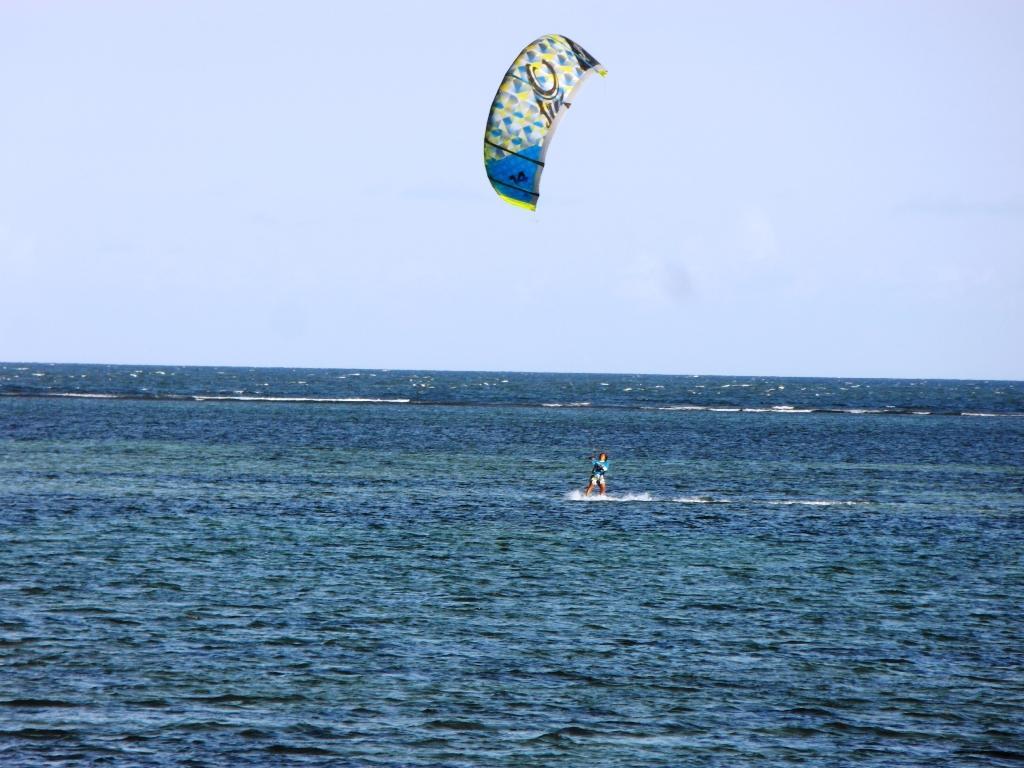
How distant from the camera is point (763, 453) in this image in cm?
9375

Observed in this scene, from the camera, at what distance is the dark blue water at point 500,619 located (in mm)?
22578

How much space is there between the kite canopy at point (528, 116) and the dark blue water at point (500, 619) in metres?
10.6

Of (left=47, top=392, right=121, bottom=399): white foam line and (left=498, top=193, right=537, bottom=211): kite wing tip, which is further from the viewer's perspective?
(left=47, top=392, right=121, bottom=399): white foam line

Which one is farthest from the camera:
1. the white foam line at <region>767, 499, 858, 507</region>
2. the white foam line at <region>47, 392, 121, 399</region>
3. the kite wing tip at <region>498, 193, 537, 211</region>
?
the white foam line at <region>47, 392, 121, 399</region>

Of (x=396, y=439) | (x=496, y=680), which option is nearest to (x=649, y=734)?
(x=496, y=680)

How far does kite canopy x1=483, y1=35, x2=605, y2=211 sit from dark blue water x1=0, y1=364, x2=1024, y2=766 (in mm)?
10648

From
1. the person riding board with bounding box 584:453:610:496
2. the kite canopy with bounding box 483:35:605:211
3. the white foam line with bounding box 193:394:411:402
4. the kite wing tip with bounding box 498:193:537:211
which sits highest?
the kite canopy with bounding box 483:35:605:211

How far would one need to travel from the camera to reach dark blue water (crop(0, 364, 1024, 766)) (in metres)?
22.6

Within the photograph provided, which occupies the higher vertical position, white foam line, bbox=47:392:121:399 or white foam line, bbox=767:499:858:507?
white foam line, bbox=47:392:121:399

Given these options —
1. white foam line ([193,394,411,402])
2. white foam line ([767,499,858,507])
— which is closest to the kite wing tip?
white foam line ([767,499,858,507])

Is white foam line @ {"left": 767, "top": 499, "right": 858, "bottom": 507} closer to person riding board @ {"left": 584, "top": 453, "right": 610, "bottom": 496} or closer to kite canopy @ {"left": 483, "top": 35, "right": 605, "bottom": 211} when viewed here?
person riding board @ {"left": 584, "top": 453, "right": 610, "bottom": 496}

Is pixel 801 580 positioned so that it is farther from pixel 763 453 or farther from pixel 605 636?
pixel 763 453

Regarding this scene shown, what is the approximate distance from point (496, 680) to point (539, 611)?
655 centimetres

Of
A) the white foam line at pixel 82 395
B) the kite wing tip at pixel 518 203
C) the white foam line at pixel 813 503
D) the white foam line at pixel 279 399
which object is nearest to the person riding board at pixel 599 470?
the white foam line at pixel 813 503
